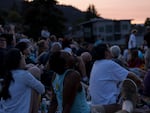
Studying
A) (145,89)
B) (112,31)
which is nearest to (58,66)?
(145,89)

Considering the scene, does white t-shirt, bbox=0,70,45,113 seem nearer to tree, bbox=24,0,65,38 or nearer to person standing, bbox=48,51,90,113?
person standing, bbox=48,51,90,113

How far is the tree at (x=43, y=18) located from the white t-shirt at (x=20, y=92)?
2110 inches

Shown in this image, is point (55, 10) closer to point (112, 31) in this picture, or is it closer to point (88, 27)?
point (112, 31)

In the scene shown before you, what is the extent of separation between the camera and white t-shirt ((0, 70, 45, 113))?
6.21m

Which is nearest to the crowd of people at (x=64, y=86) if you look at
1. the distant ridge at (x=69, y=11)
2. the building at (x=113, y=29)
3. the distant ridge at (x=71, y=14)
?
the building at (x=113, y=29)

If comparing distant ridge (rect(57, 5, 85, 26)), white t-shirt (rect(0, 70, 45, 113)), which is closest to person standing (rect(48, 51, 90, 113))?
white t-shirt (rect(0, 70, 45, 113))

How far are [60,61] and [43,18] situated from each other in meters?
56.8

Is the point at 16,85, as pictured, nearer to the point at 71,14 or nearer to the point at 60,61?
the point at 60,61

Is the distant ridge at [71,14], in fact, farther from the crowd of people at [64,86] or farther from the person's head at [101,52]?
the crowd of people at [64,86]

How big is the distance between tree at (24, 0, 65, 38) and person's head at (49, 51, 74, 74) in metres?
54.1

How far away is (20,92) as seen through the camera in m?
6.27

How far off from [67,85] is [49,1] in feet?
195

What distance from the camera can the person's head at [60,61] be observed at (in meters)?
5.83

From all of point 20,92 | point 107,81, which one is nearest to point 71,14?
point 107,81
